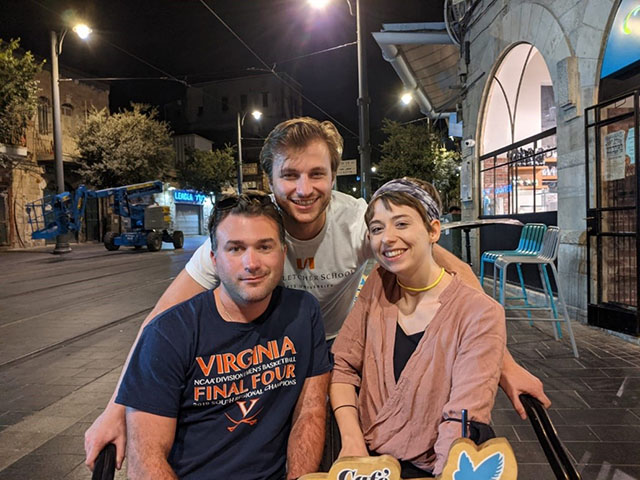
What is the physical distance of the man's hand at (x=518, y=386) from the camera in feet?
5.20

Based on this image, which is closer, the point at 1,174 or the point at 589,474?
the point at 589,474

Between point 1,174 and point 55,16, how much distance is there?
8.59 meters

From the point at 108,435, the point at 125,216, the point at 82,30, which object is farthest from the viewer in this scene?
the point at 125,216

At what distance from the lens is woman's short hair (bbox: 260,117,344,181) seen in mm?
2055

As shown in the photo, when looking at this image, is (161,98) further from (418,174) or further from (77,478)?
(77,478)

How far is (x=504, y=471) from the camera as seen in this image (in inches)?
47.5

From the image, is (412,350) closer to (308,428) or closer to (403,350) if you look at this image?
(403,350)

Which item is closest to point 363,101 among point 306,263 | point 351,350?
point 306,263

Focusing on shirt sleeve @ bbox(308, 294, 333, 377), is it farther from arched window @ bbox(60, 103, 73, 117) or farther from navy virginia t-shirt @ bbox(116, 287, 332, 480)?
arched window @ bbox(60, 103, 73, 117)

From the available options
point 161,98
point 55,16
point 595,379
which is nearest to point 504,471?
point 595,379

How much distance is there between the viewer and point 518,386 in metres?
1.60

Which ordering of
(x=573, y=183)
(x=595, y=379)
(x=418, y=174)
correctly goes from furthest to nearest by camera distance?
(x=418, y=174), (x=573, y=183), (x=595, y=379)

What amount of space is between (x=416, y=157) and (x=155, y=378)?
14612 millimetres

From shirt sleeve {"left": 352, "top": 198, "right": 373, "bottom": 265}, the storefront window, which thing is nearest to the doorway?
the storefront window
